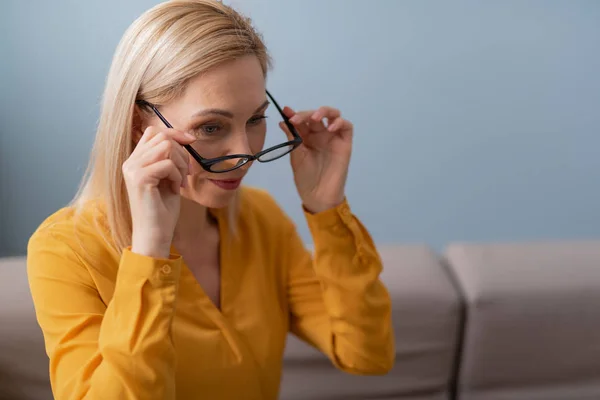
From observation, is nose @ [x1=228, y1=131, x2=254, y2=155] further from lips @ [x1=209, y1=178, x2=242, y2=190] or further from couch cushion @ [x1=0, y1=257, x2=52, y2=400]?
couch cushion @ [x1=0, y1=257, x2=52, y2=400]

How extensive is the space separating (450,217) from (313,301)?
0.97 meters

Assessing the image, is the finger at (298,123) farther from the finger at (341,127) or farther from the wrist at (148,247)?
the wrist at (148,247)

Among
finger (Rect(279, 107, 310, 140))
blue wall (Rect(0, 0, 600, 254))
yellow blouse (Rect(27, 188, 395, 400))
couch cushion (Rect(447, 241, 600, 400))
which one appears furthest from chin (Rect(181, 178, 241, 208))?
blue wall (Rect(0, 0, 600, 254))

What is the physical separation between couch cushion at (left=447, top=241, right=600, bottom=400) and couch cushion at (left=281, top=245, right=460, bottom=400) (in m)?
0.06

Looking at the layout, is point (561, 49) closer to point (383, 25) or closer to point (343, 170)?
point (383, 25)

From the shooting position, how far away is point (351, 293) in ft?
4.06

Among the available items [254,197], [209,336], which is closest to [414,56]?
[254,197]

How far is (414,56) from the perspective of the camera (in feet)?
6.51

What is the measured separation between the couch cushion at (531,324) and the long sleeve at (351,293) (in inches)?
17.0

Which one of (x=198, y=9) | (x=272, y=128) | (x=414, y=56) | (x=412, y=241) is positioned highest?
(x=198, y=9)

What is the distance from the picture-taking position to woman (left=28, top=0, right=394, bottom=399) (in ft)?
3.18

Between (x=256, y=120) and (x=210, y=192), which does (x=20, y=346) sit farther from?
(x=256, y=120)

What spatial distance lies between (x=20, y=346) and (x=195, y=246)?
0.49 meters

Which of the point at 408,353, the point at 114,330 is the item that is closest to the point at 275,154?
the point at 114,330
